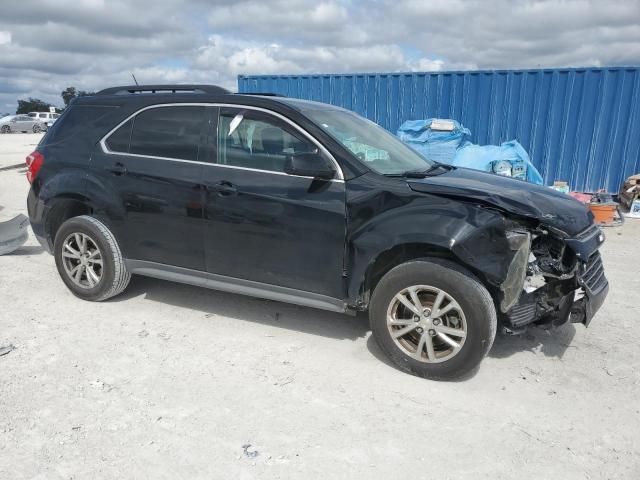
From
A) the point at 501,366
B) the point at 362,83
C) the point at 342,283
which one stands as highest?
the point at 362,83

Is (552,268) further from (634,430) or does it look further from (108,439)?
(108,439)

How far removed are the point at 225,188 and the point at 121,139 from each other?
126cm

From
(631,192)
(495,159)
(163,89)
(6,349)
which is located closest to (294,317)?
(6,349)

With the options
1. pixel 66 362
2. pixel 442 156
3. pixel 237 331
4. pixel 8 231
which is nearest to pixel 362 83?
pixel 442 156

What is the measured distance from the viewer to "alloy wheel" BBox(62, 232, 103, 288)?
4.61 meters

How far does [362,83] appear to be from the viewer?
1169 centimetres

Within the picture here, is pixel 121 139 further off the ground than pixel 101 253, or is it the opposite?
pixel 121 139

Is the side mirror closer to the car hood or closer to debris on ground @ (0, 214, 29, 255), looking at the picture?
the car hood

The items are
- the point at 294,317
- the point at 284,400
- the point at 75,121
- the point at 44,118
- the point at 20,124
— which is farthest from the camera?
the point at 44,118

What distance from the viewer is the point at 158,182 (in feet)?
13.8

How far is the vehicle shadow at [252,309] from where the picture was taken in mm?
4312

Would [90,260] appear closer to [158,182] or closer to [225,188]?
[158,182]

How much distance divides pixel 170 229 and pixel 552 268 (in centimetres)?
295

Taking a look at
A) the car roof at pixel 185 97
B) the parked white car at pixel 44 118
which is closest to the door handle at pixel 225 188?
the car roof at pixel 185 97
